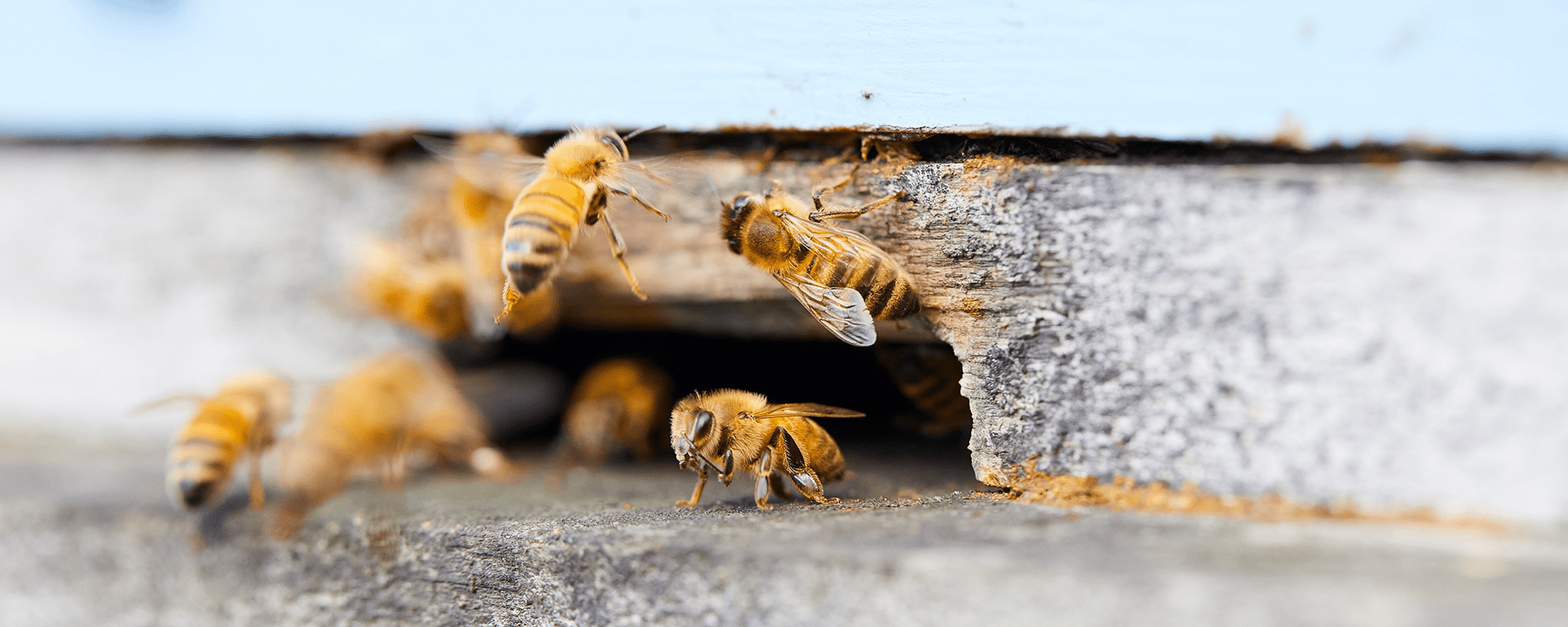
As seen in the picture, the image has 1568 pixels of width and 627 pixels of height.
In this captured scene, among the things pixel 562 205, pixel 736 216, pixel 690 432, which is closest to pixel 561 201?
pixel 562 205

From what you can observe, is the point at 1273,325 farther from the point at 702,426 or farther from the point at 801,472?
the point at 702,426

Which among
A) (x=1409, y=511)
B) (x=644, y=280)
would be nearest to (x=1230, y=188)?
(x=1409, y=511)

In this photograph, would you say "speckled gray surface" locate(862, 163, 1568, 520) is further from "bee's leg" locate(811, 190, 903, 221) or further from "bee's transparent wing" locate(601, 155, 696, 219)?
"bee's transparent wing" locate(601, 155, 696, 219)

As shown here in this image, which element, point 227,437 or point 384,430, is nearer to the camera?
point 227,437

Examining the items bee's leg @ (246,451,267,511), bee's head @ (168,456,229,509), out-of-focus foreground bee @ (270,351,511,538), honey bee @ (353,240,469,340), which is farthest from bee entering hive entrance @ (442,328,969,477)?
bee's head @ (168,456,229,509)

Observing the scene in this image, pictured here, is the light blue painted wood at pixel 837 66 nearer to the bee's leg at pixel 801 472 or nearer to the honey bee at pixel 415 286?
the honey bee at pixel 415 286

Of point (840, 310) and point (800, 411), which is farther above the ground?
point (840, 310)
